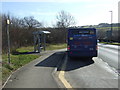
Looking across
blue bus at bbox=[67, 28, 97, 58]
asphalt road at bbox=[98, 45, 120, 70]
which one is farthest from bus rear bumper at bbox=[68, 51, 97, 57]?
asphalt road at bbox=[98, 45, 120, 70]

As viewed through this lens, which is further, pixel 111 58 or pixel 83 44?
pixel 111 58

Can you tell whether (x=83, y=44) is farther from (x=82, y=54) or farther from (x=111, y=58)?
(x=111, y=58)

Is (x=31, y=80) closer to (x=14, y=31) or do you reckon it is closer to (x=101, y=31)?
(x=14, y=31)

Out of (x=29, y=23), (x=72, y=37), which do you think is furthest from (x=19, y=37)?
(x=29, y=23)

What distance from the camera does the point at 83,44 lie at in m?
15.5

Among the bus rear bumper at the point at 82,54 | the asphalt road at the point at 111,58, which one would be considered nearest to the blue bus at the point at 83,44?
the bus rear bumper at the point at 82,54

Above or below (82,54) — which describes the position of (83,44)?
above

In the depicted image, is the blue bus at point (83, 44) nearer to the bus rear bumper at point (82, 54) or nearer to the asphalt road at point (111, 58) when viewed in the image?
the bus rear bumper at point (82, 54)

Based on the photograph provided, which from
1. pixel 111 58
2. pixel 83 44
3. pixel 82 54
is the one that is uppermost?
pixel 83 44

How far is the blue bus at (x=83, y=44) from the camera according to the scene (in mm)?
15375

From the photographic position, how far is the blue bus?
605 inches

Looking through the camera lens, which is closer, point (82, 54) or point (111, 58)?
point (82, 54)

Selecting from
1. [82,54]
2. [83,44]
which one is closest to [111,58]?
[82,54]

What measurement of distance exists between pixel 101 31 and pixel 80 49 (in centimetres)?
6823
